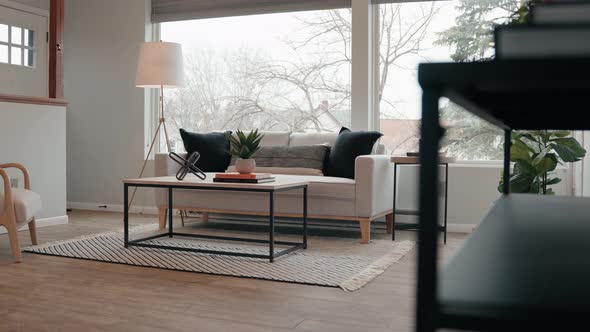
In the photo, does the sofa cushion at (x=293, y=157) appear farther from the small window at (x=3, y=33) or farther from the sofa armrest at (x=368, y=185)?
the small window at (x=3, y=33)

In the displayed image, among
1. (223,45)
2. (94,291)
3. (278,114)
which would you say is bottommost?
(94,291)

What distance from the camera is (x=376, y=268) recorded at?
3.39m

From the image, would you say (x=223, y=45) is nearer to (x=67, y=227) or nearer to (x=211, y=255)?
(x=67, y=227)

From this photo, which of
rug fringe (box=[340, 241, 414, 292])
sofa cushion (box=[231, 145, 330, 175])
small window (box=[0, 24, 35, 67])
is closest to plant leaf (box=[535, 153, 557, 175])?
rug fringe (box=[340, 241, 414, 292])

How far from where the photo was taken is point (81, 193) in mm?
6469

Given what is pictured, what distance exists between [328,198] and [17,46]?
406 centimetres

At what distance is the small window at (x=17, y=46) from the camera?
20.1ft

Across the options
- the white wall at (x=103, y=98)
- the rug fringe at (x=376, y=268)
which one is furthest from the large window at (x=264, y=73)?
the rug fringe at (x=376, y=268)

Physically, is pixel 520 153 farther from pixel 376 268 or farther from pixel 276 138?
pixel 276 138

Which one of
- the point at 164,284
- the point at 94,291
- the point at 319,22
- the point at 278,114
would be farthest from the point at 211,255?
the point at 319,22

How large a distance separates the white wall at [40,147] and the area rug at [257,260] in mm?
950

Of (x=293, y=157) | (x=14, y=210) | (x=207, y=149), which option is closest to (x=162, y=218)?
(x=207, y=149)

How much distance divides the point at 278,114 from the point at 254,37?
0.83m

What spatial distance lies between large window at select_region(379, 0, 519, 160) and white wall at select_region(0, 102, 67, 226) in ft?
9.62
